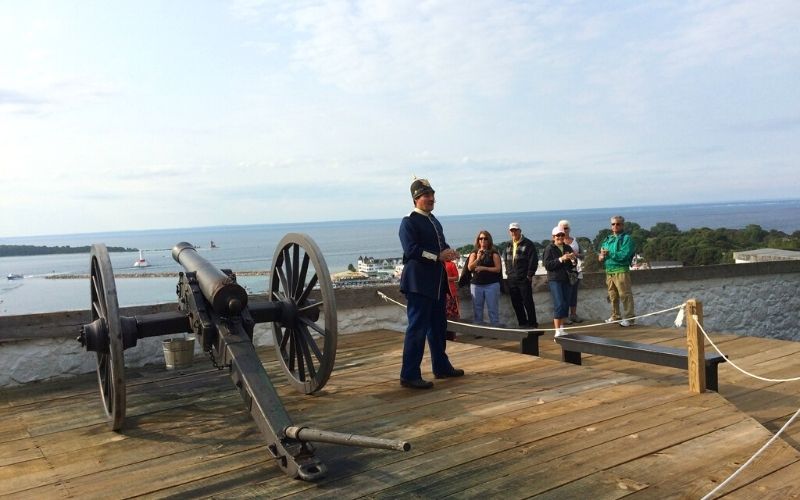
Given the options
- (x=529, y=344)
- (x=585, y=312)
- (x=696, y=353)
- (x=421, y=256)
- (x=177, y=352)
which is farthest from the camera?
(x=585, y=312)

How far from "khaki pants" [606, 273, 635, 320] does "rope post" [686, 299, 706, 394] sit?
4087 mm

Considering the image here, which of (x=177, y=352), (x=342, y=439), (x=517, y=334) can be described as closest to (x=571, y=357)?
(x=517, y=334)

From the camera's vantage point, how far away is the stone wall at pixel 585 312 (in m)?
6.11

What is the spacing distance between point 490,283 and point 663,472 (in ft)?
17.9

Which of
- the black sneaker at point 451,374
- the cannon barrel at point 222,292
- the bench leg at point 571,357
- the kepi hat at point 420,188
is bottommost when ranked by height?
the bench leg at point 571,357

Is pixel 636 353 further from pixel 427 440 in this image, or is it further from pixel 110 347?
pixel 110 347

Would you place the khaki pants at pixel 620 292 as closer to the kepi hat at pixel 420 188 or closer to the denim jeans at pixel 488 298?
the denim jeans at pixel 488 298

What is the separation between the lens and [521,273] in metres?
8.96

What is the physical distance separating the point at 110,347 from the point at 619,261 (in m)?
6.98

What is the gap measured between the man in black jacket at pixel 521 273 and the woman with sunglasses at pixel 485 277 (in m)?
0.28

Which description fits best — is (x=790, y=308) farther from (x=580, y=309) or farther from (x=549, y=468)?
(x=549, y=468)

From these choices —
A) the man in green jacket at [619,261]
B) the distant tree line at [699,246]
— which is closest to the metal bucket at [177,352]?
the man in green jacket at [619,261]

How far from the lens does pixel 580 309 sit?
33.1 feet

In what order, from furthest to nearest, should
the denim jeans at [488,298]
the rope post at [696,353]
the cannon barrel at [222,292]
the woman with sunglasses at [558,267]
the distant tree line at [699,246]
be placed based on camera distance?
the distant tree line at [699,246] → the woman with sunglasses at [558,267] → the denim jeans at [488,298] → the rope post at [696,353] → the cannon barrel at [222,292]
